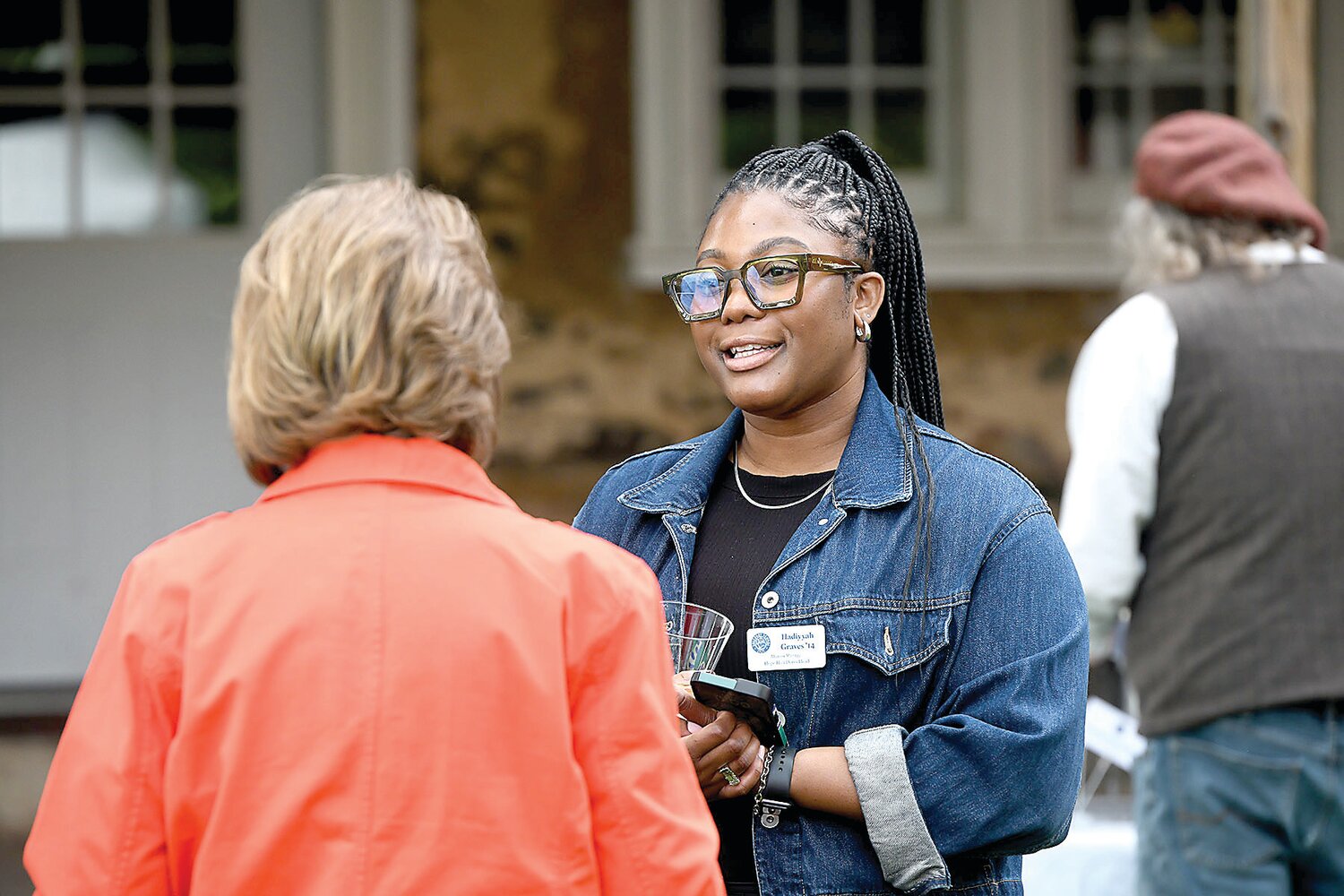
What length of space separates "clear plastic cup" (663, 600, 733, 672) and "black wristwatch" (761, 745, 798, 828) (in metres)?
0.15

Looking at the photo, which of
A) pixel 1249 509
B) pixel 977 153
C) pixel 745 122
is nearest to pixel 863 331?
pixel 1249 509

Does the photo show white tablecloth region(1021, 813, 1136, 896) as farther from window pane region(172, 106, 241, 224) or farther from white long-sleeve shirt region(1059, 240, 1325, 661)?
window pane region(172, 106, 241, 224)

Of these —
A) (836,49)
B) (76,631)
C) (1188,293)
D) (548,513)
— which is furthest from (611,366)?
(1188,293)

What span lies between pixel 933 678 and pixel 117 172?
466cm

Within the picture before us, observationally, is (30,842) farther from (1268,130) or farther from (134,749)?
(1268,130)

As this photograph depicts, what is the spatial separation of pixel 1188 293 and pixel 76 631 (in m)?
4.38

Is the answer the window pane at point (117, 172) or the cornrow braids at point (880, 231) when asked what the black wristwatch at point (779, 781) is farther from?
the window pane at point (117, 172)

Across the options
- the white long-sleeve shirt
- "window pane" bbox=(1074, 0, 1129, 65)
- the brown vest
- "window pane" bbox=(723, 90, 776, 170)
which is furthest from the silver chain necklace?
"window pane" bbox=(1074, 0, 1129, 65)

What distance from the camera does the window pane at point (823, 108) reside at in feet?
20.1

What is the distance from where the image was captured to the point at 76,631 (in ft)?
18.7

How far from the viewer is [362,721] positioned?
149cm

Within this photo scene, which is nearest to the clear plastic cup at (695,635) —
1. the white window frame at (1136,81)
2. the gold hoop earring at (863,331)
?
the gold hoop earring at (863,331)

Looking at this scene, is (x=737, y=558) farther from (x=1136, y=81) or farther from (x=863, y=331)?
(x=1136, y=81)

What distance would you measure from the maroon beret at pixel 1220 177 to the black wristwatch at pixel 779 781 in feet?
5.31
